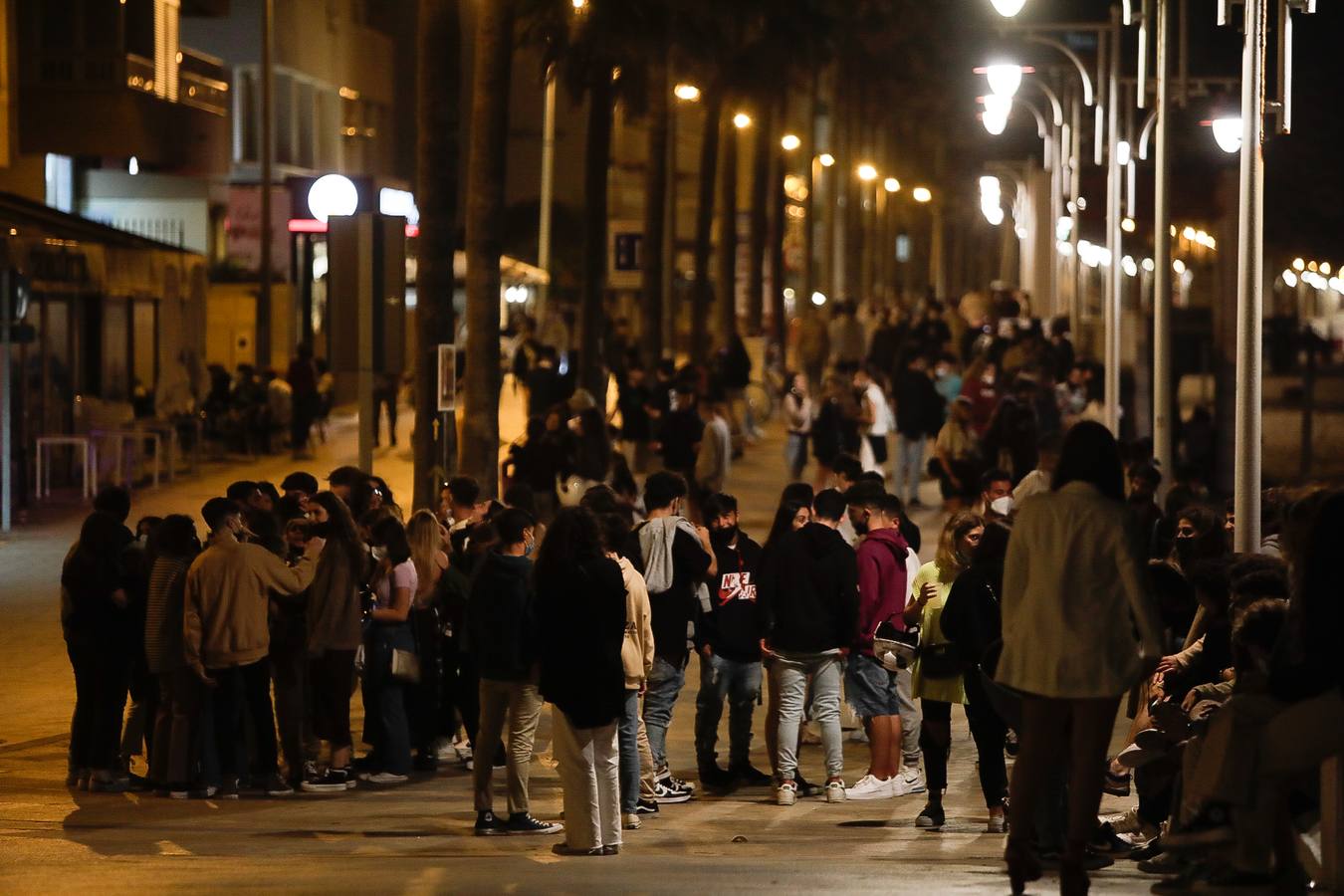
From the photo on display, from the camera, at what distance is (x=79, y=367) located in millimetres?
29422

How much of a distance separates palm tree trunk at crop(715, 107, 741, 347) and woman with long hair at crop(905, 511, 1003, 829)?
34613 mm

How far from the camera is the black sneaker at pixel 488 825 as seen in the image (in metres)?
10.7

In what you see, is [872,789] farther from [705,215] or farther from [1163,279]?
[705,215]

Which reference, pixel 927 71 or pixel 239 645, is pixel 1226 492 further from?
pixel 927 71

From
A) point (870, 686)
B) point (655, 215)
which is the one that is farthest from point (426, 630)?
point (655, 215)

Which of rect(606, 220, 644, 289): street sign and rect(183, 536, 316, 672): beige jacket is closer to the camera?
rect(183, 536, 316, 672): beige jacket

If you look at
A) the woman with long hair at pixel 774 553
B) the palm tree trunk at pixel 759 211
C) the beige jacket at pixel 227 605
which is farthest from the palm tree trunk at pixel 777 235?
the beige jacket at pixel 227 605

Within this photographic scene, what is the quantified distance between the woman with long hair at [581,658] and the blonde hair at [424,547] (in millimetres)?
2284

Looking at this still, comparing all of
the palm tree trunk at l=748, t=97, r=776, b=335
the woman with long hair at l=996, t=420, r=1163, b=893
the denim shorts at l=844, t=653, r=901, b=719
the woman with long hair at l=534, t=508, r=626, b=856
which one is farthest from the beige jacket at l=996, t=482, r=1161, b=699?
the palm tree trunk at l=748, t=97, r=776, b=335

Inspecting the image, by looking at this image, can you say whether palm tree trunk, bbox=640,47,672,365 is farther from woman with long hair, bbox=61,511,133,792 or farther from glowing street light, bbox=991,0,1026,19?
woman with long hair, bbox=61,511,133,792

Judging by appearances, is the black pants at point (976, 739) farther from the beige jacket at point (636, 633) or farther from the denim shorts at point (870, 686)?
the beige jacket at point (636, 633)

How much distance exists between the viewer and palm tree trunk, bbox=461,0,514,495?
20.4 m

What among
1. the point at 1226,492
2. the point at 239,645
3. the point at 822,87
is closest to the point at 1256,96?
the point at 239,645

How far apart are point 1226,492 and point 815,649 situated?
54.5ft
